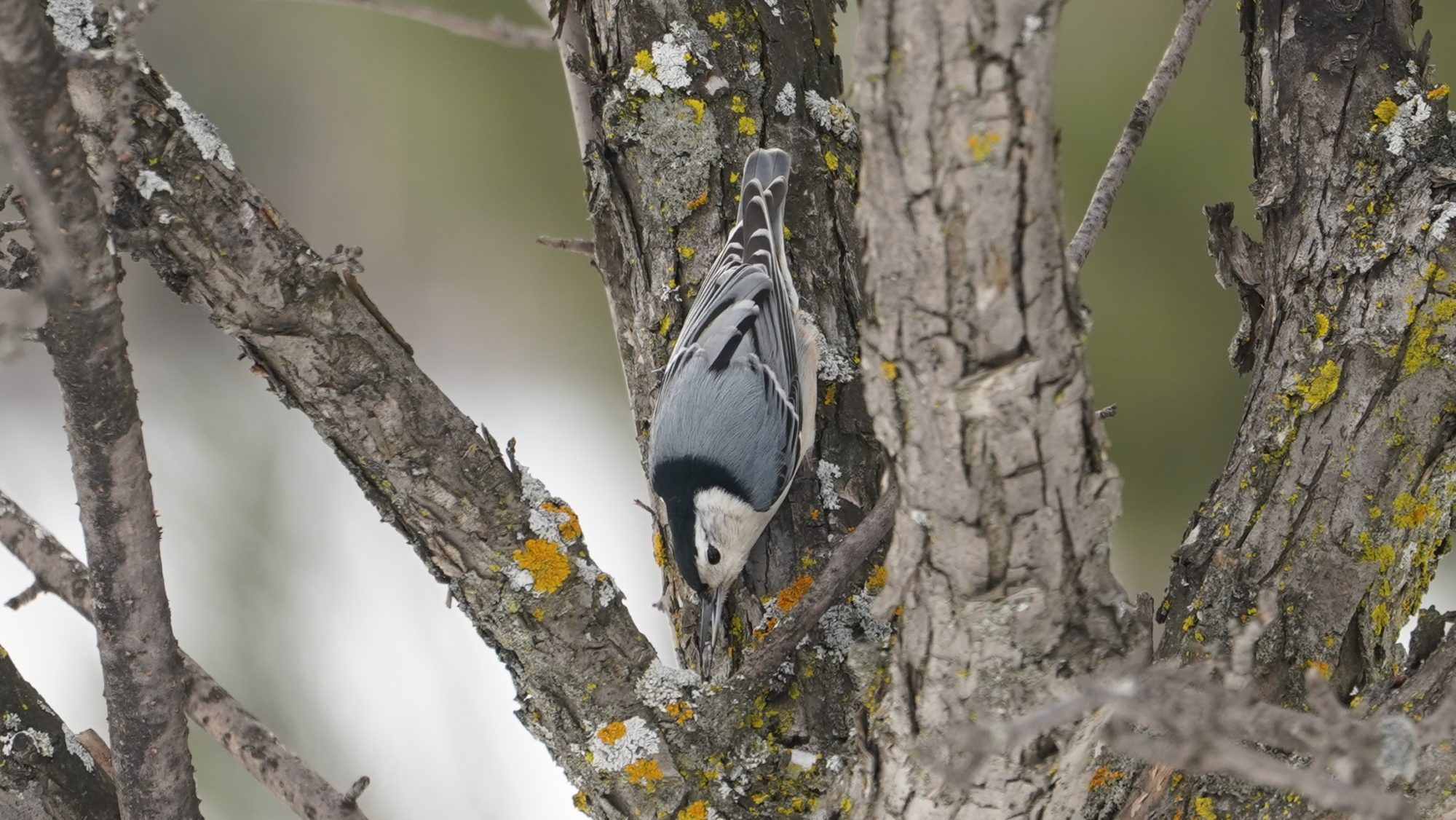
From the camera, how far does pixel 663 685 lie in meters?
1.52

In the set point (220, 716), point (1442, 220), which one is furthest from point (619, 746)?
point (1442, 220)

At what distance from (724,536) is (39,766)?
3.32 ft

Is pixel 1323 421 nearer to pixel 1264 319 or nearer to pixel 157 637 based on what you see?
pixel 1264 319

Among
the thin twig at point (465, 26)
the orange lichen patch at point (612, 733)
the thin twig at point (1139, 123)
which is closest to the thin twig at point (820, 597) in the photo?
the orange lichen patch at point (612, 733)

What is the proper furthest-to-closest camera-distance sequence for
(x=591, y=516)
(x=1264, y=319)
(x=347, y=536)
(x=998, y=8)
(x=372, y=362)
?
1. (x=591, y=516)
2. (x=347, y=536)
3. (x=1264, y=319)
4. (x=372, y=362)
5. (x=998, y=8)

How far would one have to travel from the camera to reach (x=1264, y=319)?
5.23 feet

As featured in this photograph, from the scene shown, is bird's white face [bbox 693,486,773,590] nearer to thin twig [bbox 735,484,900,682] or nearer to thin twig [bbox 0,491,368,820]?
thin twig [bbox 735,484,900,682]

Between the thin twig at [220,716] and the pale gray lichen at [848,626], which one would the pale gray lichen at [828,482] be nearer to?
the pale gray lichen at [848,626]

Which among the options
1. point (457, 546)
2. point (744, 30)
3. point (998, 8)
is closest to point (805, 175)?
point (744, 30)

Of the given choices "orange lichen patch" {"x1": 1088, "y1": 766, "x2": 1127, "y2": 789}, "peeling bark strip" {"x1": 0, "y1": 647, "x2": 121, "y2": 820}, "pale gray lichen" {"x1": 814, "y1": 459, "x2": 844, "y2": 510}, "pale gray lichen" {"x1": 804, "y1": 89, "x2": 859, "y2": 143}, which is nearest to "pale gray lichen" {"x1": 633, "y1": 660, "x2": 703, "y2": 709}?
"pale gray lichen" {"x1": 814, "y1": 459, "x2": 844, "y2": 510}

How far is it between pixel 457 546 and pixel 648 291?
626 millimetres

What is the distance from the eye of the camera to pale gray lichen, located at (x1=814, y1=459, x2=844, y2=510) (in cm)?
182

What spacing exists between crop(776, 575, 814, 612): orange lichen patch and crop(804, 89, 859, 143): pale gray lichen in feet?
2.49

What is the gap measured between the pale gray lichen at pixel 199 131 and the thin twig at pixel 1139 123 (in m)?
1.18
